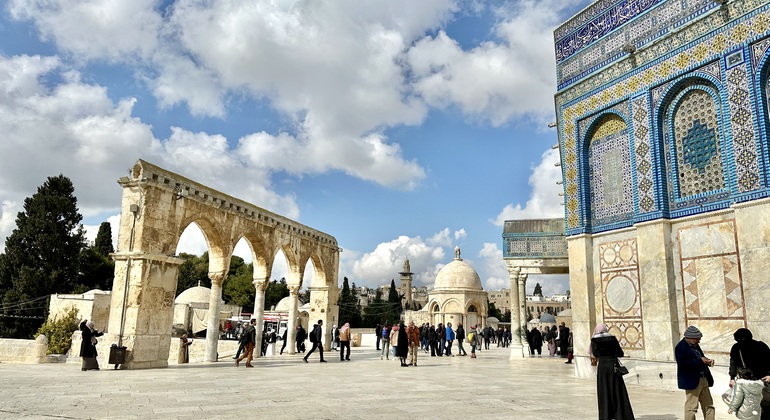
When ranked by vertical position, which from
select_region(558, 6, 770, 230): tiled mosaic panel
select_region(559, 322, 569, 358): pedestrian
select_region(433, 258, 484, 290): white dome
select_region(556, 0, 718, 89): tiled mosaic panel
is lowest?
select_region(559, 322, 569, 358): pedestrian

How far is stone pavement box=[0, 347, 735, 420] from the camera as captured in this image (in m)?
6.16

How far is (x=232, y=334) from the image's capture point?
30.8 m

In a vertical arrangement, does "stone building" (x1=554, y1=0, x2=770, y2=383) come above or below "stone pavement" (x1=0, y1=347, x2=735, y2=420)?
above

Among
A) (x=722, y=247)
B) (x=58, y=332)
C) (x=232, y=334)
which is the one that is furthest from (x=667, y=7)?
(x=232, y=334)

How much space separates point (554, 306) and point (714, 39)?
102430mm

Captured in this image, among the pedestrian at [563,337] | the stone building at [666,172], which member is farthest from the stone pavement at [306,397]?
the pedestrian at [563,337]

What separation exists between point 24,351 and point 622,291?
1639 cm

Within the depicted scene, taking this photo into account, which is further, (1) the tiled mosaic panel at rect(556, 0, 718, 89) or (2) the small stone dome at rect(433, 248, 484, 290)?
(2) the small stone dome at rect(433, 248, 484, 290)

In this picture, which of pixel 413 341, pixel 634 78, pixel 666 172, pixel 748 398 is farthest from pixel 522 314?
pixel 748 398

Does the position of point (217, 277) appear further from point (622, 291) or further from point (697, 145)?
point (697, 145)

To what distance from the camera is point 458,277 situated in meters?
38.6

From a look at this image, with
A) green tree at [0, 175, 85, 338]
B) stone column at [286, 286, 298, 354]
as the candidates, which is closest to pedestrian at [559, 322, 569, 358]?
stone column at [286, 286, 298, 354]

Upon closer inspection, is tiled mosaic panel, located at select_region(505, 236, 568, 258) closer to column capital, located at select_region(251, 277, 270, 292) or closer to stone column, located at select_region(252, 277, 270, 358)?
column capital, located at select_region(251, 277, 270, 292)

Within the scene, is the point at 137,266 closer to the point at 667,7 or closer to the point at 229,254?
the point at 229,254
